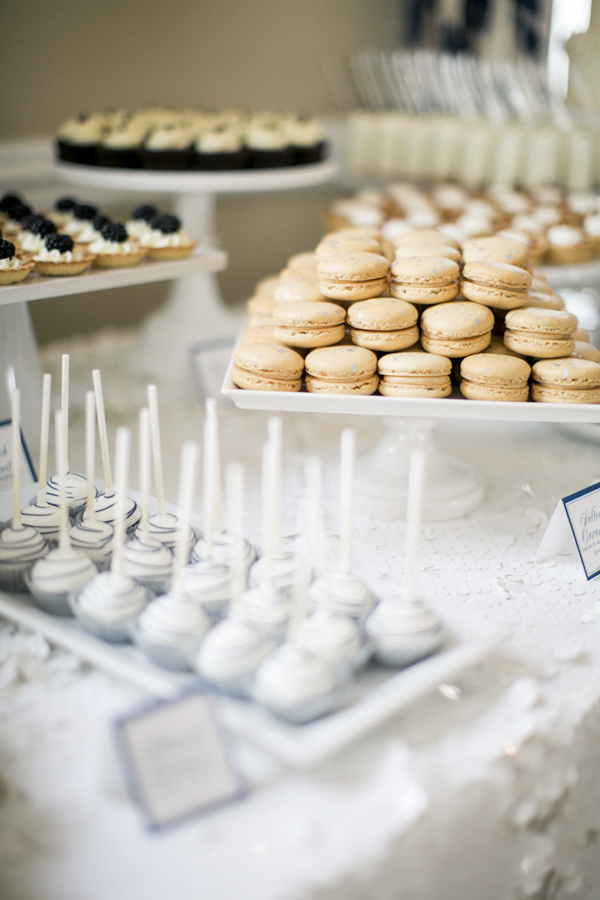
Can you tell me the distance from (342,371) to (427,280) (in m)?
0.21

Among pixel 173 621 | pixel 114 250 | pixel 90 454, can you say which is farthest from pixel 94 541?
pixel 114 250

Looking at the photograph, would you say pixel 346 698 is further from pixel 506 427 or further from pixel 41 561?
pixel 506 427

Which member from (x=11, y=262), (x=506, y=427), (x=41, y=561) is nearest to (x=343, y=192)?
(x=506, y=427)

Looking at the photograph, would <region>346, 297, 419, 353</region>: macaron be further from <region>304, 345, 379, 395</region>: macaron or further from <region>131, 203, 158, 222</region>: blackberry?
<region>131, 203, 158, 222</region>: blackberry

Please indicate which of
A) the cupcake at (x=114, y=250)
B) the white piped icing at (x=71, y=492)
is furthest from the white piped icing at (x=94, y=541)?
the cupcake at (x=114, y=250)

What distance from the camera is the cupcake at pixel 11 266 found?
1.32 meters

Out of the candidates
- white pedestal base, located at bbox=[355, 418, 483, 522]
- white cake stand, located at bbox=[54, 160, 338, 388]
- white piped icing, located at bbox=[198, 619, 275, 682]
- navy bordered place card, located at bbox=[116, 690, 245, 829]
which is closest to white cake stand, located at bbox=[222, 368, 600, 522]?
white pedestal base, located at bbox=[355, 418, 483, 522]

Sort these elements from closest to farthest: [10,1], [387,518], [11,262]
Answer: [11,262] < [387,518] < [10,1]

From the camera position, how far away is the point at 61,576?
38.0 inches

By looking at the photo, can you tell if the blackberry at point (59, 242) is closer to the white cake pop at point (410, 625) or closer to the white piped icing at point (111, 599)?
the white piped icing at point (111, 599)

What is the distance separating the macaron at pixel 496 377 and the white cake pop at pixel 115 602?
0.56 m

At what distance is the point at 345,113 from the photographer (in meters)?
3.11

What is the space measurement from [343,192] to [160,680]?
263cm

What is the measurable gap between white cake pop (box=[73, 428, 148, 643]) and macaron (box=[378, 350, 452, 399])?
457mm
